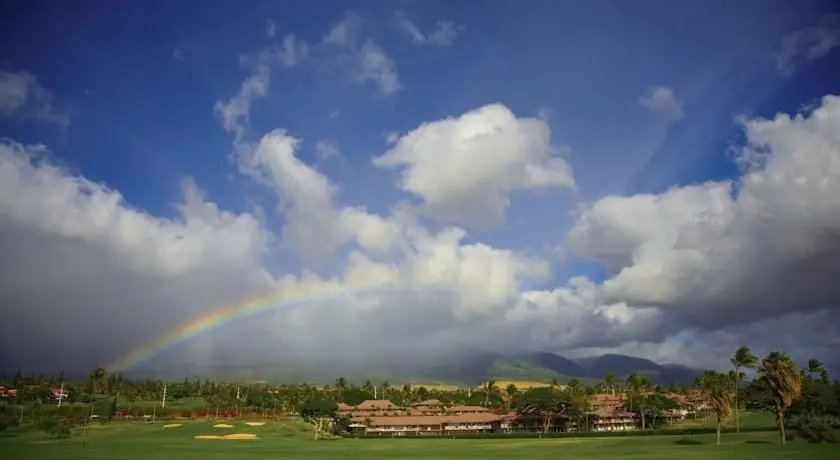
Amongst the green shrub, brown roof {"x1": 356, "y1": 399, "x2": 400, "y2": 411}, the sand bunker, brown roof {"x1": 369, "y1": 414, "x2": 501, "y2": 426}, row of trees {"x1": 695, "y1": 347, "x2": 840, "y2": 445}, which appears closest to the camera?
row of trees {"x1": 695, "y1": 347, "x2": 840, "y2": 445}

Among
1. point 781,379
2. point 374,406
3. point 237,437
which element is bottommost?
point 237,437

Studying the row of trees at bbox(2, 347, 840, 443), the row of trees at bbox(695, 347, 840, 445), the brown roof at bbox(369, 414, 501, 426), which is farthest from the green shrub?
the row of trees at bbox(695, 347, 840, 445)

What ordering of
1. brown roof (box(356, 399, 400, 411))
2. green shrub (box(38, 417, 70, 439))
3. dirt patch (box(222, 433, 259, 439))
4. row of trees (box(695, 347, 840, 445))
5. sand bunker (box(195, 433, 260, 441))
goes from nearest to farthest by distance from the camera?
1. row of trees (box(695, 347, 840, 445))
2. green shrub (box(38, 417, 70, 439))
3. sand bunker (box(195, 433, 260, 441))
4. dirt patch (box(222, 433, 259, 439))
5. brown roof (box(356, 399, 400, 411))

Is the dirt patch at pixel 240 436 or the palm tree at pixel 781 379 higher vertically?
the palm tree at pixel 781 379

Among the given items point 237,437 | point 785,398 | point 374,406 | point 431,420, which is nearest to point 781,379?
point 785,398

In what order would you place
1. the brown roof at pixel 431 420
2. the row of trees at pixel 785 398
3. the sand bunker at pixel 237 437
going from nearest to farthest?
the row of trees at pixel 785 398 → the sand bunker at pixel 237 437 → the brown roof at pixel 431 420

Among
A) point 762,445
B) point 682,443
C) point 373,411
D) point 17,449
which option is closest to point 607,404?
point 373,411

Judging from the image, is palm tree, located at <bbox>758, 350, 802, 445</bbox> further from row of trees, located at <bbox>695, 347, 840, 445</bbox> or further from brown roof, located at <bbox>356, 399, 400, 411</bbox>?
brown roof, located at <bbox>356, 399, 400, 411</bbox>

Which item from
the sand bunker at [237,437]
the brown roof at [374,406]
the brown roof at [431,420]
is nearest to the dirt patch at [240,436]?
the sand bunker at [237,437]

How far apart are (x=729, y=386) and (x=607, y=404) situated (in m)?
35.6

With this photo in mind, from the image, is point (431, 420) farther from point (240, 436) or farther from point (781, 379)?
point (781, 379)

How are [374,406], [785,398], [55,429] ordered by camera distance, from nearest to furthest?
[785,398] → [55,429] → [374,406]

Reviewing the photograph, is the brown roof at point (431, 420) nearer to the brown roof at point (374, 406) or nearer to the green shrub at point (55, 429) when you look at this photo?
the brown roof at point (374, 406)

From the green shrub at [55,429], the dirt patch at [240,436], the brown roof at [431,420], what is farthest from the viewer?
the brown roof at [431,420]
